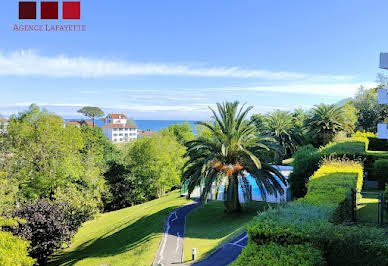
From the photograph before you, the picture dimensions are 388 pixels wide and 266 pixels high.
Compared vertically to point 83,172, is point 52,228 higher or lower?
lower

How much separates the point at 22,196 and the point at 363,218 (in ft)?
71.4

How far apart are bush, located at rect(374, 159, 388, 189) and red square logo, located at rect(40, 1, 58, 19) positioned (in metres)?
17.8

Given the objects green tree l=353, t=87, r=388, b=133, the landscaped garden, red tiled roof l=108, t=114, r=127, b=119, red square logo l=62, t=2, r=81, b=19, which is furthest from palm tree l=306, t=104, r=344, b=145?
red tiled roof l=108, t=114, r=127, b=119

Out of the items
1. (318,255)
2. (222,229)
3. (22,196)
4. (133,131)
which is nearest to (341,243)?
(318,255)

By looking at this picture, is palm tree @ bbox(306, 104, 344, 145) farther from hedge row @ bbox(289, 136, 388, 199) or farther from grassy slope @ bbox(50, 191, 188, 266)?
grassy slope @ bbox(50, 191, 188, 266)

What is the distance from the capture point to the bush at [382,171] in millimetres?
14512

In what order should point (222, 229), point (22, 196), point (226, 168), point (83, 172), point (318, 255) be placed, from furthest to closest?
point (83, 172) < point (22, 196) < point (226, 168) < point (222, 229) < point (318, 255)

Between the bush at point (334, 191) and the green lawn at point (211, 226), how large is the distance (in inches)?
139

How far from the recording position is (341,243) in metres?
5.48

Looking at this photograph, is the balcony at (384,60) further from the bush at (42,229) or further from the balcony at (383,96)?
the bush at (42,229)

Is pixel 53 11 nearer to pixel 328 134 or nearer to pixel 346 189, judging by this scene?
pixel 346 189

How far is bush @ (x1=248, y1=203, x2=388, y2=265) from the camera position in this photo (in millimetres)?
5344

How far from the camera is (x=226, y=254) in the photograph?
10234mm

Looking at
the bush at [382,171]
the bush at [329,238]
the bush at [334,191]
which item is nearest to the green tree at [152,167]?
the bush at [382,171]
